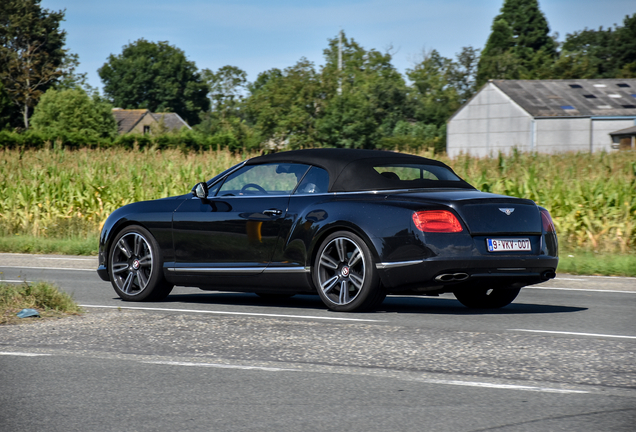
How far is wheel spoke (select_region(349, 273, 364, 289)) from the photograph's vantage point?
8242 mm

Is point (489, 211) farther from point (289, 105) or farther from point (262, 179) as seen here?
point (289, 105)

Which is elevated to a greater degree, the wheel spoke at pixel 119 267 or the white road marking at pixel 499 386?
the wheel spoke at pixel 119 267

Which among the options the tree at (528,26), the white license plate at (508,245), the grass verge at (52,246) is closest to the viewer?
the white license plate at (508,245)

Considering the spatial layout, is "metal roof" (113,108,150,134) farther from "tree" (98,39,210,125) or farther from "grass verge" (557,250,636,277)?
"grass verge" (557,250,636,277)

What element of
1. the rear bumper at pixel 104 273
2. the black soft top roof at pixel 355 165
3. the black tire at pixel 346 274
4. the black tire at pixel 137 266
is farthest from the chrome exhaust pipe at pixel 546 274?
the rear bumper at pixel 104 273

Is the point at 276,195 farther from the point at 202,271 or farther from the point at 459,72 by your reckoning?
the point at 459,72

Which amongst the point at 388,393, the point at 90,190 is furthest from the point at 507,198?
the point at 90,190

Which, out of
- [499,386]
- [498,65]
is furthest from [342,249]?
[498,65]

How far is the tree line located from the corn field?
28732 mm

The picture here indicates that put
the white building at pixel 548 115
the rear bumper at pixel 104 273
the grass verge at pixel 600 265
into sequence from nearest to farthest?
the rear bumper at pixel 104 273 < the grass verge at pixel 600 265 < the white building at pixel 548 115

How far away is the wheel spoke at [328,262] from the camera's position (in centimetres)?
838

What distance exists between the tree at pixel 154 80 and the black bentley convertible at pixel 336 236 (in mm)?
123711

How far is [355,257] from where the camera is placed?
27.1 feet

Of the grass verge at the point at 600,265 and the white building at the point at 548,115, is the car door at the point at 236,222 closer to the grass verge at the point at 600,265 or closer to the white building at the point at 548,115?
the grass verge at the point at 600,265
